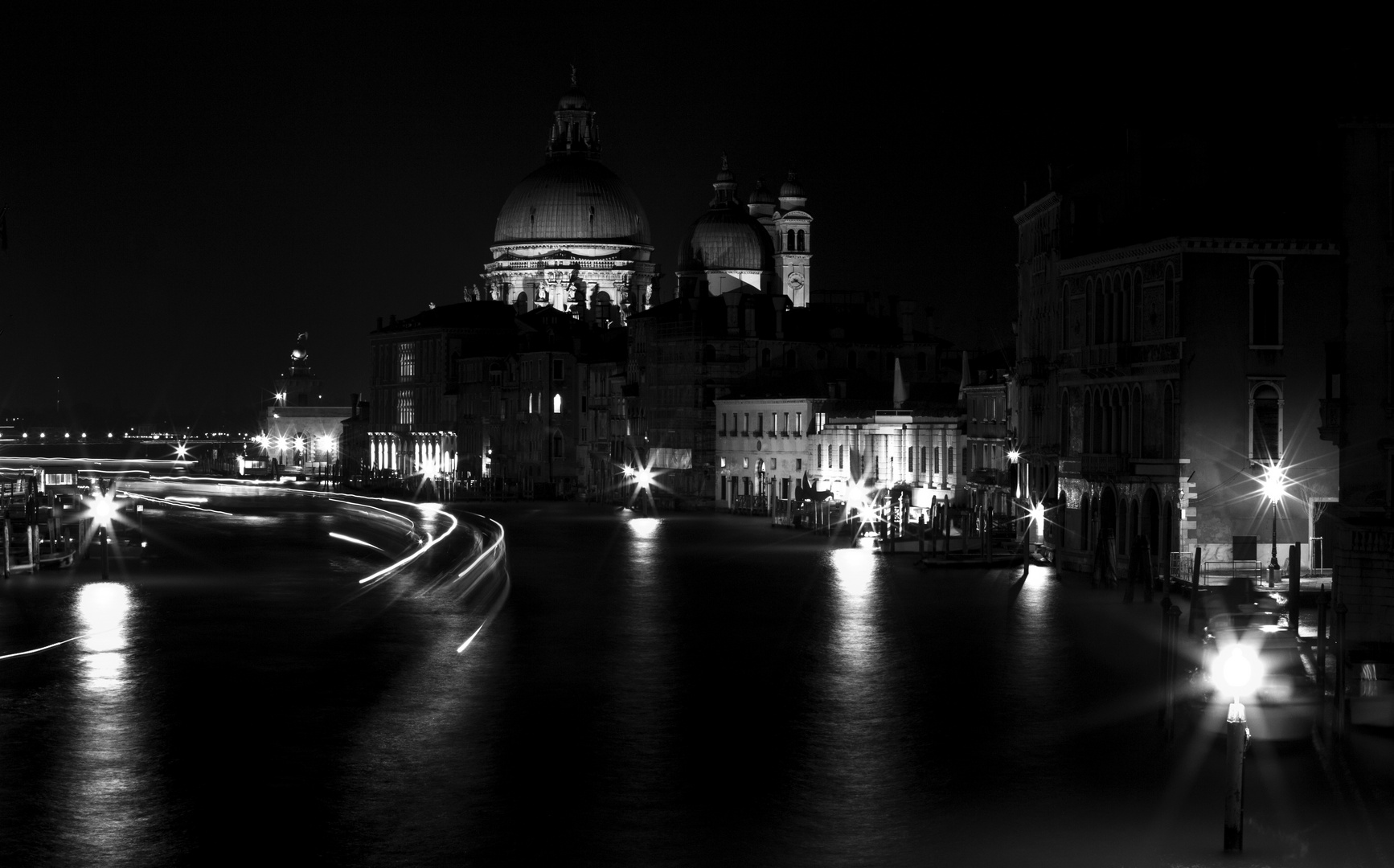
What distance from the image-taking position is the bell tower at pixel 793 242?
110m

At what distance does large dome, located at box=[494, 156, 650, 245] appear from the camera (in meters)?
134

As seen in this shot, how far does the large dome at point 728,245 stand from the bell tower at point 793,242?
220 centimetres

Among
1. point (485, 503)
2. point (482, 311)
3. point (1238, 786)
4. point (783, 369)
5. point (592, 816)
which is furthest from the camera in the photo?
point (482, 311)

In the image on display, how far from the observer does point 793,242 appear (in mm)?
110125

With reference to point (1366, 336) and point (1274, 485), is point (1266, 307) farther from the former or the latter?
point (1366, 336)

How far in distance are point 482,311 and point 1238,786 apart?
110 metres

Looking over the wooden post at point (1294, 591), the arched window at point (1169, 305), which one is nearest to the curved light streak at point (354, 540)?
the arched window at point (1169, 305)

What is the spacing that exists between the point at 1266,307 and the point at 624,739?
2163cm

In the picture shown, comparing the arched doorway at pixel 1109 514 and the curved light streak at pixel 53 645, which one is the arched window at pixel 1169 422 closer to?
the arched doorway at pixel 1109 514

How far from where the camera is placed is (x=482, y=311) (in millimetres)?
125812

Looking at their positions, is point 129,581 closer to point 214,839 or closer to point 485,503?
point 214,839

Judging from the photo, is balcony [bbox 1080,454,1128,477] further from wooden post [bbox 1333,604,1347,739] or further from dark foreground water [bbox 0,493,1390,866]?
wooden post [bbox 1333,604,1347,739]

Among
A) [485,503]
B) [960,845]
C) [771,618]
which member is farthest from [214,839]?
[485,503]

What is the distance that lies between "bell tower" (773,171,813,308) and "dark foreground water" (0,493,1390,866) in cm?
6827
